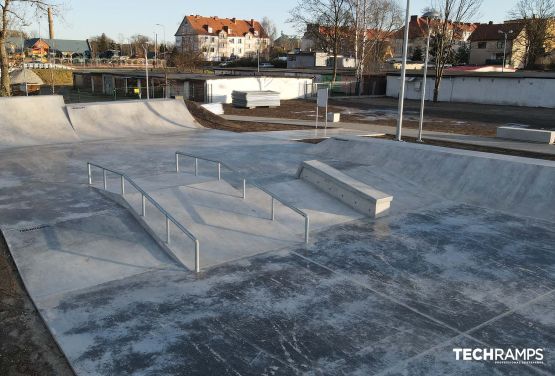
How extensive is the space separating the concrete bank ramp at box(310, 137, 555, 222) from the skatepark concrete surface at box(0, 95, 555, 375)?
4 cm

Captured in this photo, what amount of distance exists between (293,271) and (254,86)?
32.9 metres

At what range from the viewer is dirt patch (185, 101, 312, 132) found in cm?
2455

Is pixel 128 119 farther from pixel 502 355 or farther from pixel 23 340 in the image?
pixel 502 355

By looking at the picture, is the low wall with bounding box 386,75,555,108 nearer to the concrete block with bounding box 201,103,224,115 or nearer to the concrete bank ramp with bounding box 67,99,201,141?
the concrete block with bounding box 201,103,224,115

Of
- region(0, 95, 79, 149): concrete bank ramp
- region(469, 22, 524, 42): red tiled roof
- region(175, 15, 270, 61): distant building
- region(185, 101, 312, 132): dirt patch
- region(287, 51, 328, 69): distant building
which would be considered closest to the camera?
region(0, 95, 79, 149): concrete bank ramp

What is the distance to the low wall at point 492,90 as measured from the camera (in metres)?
37.6

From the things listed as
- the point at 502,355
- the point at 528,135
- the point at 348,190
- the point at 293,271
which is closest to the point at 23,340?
the point at 293,271

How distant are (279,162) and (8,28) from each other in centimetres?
2307

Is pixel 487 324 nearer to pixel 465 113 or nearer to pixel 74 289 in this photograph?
pixel 74 289

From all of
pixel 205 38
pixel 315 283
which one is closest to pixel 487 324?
pixel 315 283

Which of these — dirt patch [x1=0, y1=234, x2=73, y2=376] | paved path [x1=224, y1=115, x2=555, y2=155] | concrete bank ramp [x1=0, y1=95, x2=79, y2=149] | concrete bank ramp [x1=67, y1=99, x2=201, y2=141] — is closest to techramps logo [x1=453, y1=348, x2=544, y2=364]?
dirt patch [x1=0, y1=234, x2=73, y2=376]

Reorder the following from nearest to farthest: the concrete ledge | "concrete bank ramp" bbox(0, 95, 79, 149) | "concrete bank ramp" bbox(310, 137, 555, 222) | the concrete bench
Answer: the concrete bench < "concrete bank ramp" bbox(310, 137, 555, 222) < "concrete bank ramp" bbox(0, 95, 79, 149) < the concrete ledge

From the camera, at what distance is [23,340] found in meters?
6.02

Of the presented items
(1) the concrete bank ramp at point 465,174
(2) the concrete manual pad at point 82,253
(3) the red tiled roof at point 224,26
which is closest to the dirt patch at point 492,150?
(1) the concrete bank ramp at point 465,174
